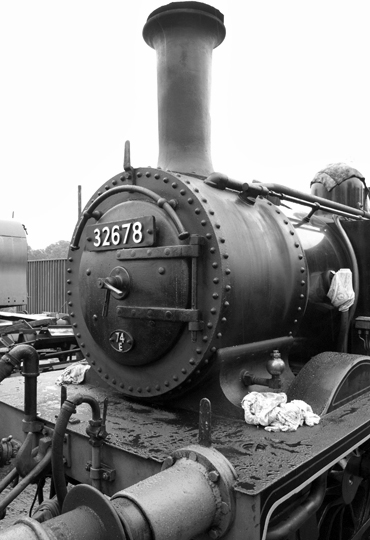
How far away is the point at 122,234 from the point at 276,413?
1.19m

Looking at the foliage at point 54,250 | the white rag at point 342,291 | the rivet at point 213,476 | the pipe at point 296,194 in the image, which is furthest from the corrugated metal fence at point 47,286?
the foliage at point 54,250

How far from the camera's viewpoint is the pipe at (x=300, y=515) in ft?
5.89

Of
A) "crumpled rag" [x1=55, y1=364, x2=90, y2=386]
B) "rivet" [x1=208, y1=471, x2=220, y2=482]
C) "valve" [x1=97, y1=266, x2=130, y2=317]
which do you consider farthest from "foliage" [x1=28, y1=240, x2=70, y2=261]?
"rivet" [x1=208, y1=471, x2=220, y2=482]

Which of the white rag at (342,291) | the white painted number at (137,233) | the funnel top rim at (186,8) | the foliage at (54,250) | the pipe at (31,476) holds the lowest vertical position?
the pipe at (31,476)

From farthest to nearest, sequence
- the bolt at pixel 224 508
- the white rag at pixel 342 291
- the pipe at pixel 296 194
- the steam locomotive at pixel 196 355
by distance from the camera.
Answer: the white rag at pixel 342 291
the pipe at pixel 296 194
the steam locomotive at pixel 196 355
the bolt at pixel 224 508

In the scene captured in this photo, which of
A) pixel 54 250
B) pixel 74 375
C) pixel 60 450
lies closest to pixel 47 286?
pixel 74 375

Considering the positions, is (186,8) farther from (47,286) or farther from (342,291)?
(47,286)

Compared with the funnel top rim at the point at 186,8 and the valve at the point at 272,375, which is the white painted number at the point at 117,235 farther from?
the funnel top rim at the point at 186,8

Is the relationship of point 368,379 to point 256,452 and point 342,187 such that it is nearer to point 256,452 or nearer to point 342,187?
point 256,452

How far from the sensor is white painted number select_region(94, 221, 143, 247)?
2.47 m

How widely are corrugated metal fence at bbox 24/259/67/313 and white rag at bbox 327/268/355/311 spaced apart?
10.8m

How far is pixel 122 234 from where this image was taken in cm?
256

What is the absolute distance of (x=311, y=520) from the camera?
222cm

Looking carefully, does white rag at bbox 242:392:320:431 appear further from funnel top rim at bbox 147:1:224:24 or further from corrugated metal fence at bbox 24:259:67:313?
corrugated metal fence at bbox 24:259:67:313
